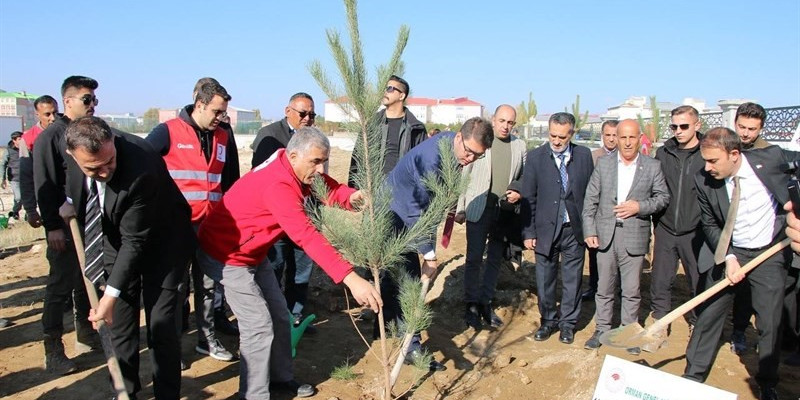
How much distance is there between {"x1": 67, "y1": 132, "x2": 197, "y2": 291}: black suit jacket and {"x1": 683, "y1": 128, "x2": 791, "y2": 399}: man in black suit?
3.13 metres

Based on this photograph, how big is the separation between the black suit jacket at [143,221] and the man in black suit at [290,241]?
1367 mm

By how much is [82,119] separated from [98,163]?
218 millimetres

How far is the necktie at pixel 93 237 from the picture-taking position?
293cm

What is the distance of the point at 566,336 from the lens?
4.66m

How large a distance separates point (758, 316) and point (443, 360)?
6.82ft

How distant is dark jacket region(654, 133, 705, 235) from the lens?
449 cm

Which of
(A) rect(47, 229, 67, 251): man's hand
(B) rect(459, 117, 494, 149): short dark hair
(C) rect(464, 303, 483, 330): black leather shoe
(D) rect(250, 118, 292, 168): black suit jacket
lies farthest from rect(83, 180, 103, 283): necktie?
(C) rect(464, 303, 483, 330): black leather shoe

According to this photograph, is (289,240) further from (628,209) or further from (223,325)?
(628,209)

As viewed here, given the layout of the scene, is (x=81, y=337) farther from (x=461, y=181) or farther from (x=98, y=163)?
(x=461, y=181)

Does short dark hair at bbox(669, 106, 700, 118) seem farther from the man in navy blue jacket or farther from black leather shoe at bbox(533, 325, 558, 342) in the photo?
the man in navy blue jacket

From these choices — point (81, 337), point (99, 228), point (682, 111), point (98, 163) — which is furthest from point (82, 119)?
point (682, 111)

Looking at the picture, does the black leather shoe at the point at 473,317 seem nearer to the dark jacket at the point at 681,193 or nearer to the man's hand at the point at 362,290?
the dark jacket at the point at 681,193

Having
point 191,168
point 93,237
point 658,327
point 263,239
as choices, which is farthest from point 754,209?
point 93,237

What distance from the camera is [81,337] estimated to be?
13.6 ft
